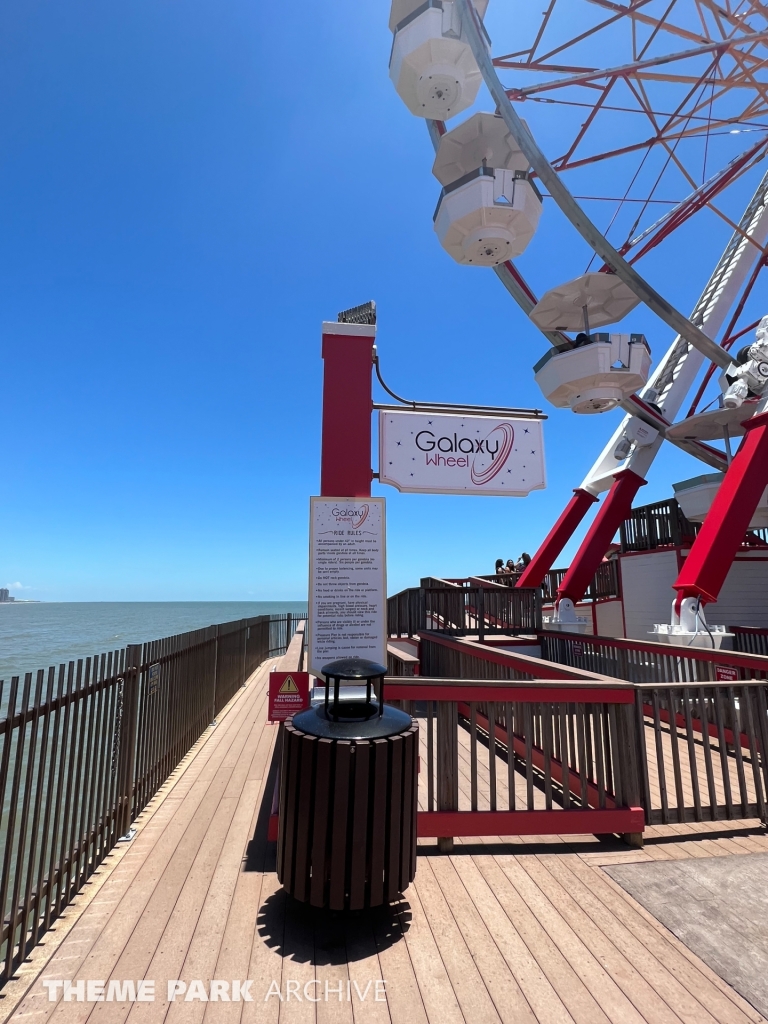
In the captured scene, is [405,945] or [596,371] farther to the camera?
[596,371]

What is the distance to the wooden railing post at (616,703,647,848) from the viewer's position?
12.7 feet

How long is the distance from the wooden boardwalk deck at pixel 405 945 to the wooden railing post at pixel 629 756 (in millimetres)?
314

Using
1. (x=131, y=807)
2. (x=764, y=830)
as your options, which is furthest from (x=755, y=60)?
(x=131, y=807)

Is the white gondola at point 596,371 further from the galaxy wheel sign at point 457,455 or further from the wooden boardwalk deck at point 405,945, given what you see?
the wooden boardwalk deck at point 405,945

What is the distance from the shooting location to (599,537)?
47.0ft

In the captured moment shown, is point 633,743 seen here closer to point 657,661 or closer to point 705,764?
point 705,764

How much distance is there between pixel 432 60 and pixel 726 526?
8.75 metres


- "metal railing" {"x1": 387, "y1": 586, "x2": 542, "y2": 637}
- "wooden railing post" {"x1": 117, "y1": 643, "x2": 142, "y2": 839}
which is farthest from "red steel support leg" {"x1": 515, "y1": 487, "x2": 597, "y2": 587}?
"wooden railing post" {"x1": 117, "y1": 643, "x2": 142, "y2": 839}

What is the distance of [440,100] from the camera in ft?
26.1

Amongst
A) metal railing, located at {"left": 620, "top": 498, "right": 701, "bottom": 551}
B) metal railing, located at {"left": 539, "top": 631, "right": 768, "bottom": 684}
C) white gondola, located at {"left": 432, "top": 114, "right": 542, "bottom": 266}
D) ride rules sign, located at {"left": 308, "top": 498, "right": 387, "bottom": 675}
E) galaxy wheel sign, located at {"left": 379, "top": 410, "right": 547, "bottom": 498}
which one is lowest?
metal railing, located at {"left": 539, "top": 631, "right": 768, "bottom": 684}

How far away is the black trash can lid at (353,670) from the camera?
9.65ft

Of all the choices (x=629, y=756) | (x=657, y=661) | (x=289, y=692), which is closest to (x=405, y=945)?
(x=289, y=692)

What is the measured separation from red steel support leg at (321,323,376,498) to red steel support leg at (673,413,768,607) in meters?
7.59

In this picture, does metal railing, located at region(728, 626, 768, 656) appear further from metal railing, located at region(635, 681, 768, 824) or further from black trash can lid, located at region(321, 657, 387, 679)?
black trash can lid, located at region(321, 657, 387, 679)
